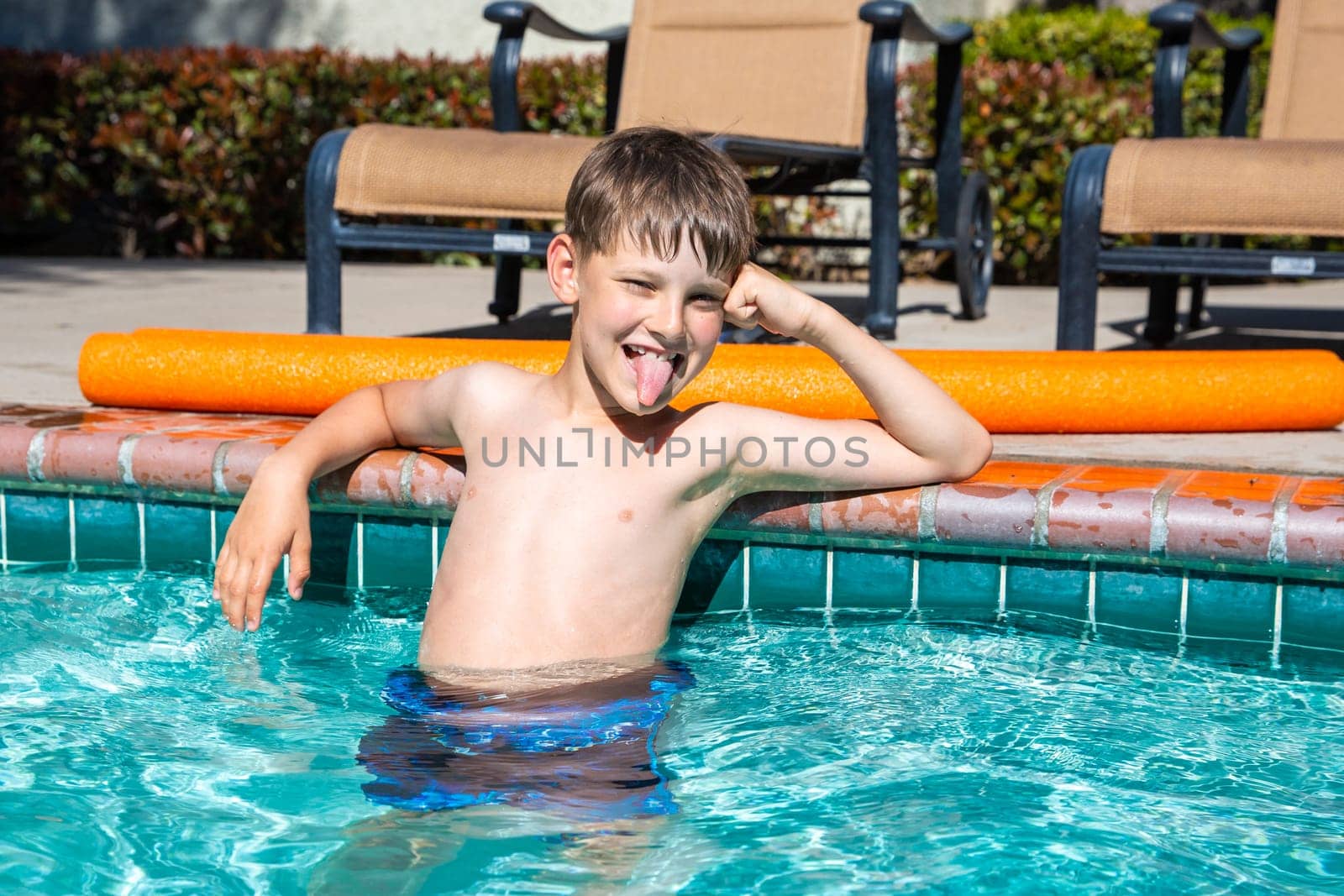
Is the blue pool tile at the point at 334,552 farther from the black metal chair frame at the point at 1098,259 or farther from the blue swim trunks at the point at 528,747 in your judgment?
the black metal chair frame at the point at 1098,259

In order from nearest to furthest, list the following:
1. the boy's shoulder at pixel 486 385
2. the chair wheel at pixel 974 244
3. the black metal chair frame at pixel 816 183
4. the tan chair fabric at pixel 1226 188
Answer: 1. the boy's shoulder at pixel 486 385
2. the tan chair fabric at pixel 1226 188
3. the black metal chair frame at pixel 816 183
4. the chair wheel at pixel 974 244

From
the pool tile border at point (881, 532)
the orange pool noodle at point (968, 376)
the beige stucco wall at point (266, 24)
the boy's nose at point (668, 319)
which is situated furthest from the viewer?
the beige stucco wall at point (266, 24)

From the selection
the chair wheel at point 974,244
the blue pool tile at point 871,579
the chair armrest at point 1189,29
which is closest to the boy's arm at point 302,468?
the blue pool tile at point 871,579

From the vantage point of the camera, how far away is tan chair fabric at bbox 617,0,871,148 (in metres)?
5.21

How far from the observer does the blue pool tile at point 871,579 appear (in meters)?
2.76

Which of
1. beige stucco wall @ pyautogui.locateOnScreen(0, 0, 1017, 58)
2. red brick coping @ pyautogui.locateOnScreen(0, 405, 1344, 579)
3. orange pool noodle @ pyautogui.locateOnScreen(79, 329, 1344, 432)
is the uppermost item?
beige stucco wall @ pyautogui.locateOnScreen(0, 0, 1017, 58)

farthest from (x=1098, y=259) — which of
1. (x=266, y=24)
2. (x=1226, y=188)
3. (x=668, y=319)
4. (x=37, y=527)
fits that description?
(x=266, y=24)

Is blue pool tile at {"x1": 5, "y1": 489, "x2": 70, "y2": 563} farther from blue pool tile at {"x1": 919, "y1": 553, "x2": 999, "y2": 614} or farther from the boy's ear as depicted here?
blue pool tile at {"x1": 919, "y1": 553, "x2": 999, "y2": 614}

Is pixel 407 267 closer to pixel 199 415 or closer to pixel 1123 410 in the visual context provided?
pixel 199 415

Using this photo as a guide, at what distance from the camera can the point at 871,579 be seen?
9.12ft

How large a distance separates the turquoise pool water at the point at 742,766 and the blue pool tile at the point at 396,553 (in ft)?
0.21

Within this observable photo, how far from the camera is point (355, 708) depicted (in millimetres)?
2436

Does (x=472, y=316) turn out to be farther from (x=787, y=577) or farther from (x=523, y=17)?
(x=787, y=577)

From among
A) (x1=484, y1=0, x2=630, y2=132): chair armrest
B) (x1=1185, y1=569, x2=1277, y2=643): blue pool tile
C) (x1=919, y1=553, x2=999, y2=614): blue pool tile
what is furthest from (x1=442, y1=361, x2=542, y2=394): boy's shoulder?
(x1=484, y1=0, x2=630, y2=132): chair armrest
